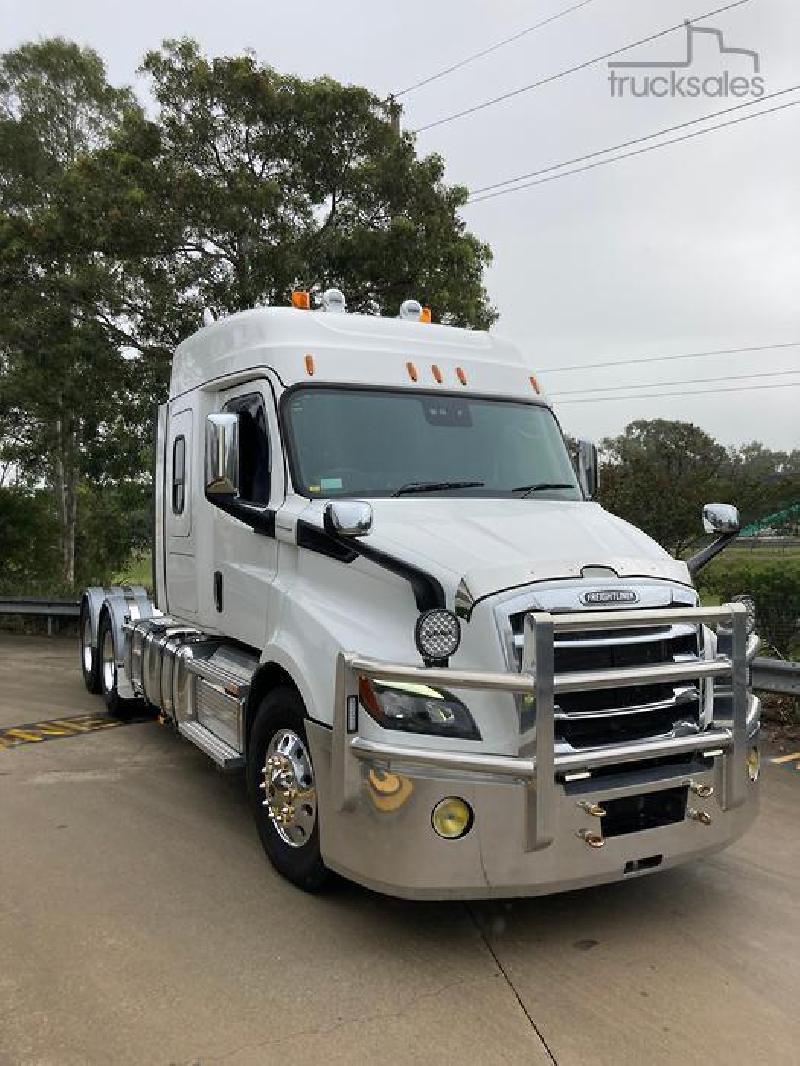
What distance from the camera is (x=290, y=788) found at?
4051mm

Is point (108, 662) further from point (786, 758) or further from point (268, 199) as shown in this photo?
point (268, 199)

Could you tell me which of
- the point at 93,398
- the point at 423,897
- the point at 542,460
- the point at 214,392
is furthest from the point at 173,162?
the point at 423,897

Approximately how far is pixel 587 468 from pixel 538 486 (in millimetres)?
721

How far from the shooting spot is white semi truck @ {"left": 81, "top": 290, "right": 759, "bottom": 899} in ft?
10.9

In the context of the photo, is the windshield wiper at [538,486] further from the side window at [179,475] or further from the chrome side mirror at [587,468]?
the side window at [179,475]

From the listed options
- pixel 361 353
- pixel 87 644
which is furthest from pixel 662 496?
pixel 361 353

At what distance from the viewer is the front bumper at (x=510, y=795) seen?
10.7ft

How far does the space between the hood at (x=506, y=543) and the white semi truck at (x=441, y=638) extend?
0.02 meters

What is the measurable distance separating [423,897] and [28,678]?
27.9 feet

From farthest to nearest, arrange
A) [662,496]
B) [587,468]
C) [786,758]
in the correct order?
[662,496] → [786,758] → [587,468]

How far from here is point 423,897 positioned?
11.0ft

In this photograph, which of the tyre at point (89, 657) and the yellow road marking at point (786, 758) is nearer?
the yellow road marking at point (786, 758)

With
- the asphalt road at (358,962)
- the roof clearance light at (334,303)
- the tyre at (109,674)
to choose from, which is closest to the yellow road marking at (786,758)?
the asphalt road at (358,962)

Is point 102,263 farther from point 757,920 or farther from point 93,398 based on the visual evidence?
point 757,920
